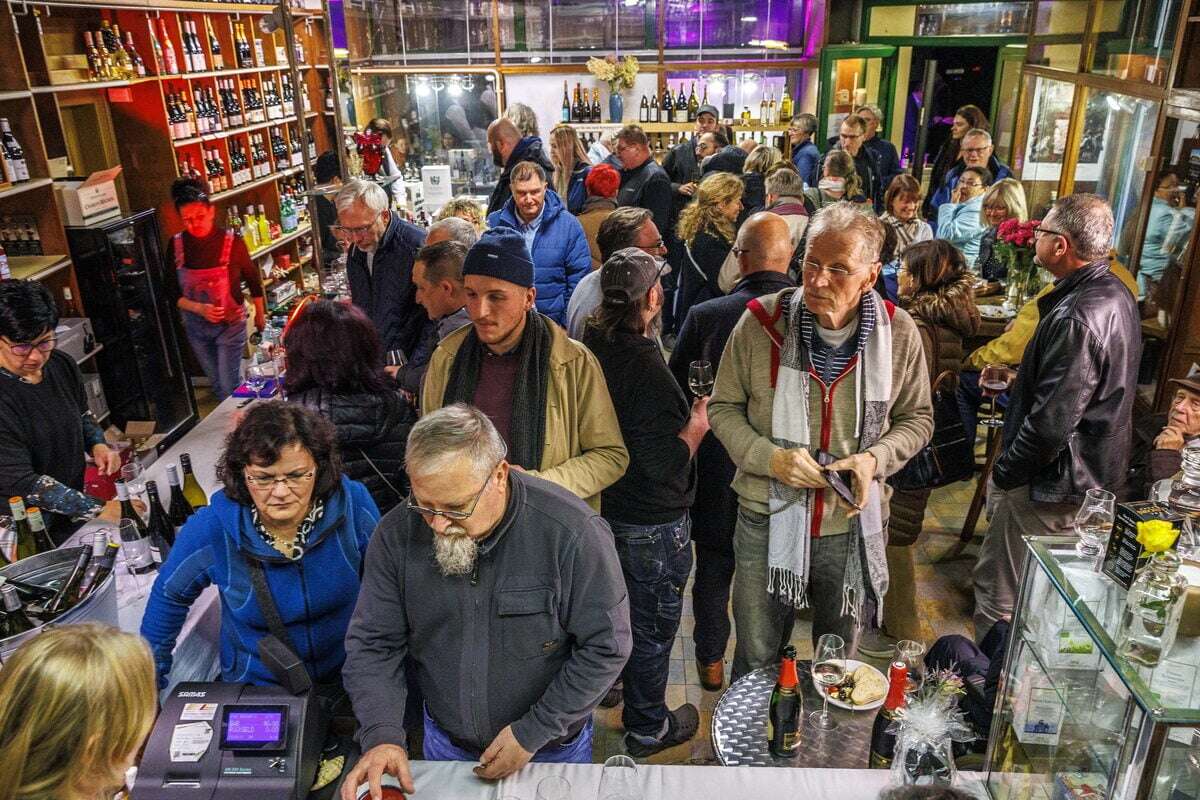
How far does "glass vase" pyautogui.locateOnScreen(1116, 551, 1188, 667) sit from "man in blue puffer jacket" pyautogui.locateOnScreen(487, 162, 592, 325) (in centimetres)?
339

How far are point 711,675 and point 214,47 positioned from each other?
20.2 ft

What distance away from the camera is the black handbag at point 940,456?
3426mm

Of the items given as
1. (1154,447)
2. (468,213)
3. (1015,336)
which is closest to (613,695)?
(1154,447)

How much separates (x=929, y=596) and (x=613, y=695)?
1.71 metres

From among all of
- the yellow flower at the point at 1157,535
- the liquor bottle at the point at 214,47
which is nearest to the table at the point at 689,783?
the yellow flower at the point at 1157,535

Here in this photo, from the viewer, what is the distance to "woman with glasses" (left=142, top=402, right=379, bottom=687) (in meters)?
2.14

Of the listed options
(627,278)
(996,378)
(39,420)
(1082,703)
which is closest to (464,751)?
(1082,703)

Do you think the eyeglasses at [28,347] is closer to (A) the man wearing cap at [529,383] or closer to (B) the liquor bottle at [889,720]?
(A) the man wearing cap at [529,383]

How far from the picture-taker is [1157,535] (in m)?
1.37

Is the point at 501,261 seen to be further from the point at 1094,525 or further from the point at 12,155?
the point at 12,155

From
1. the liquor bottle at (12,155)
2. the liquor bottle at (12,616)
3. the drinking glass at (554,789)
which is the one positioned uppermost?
the liquor bottle at (12,155)

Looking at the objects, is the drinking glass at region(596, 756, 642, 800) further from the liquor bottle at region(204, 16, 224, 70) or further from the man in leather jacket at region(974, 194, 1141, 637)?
the liquor bottle at region(204, 16, 224, 70)

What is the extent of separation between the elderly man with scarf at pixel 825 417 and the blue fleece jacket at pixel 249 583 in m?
1.16

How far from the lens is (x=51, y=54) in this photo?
5234mm
